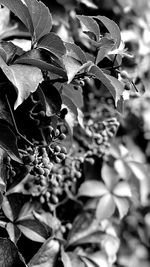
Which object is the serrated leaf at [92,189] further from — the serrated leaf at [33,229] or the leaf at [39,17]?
the leaf at [39,17]

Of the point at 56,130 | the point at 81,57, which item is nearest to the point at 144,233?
the point at 56,130

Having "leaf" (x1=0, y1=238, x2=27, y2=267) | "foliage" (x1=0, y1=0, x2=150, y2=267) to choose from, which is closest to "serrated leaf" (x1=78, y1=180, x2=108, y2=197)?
"foliage" (x1=0, y1=0, x2=150, y2=267)

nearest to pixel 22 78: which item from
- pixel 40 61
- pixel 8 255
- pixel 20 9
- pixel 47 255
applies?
pixel 40 61

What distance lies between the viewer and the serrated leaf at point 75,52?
37.3 inches

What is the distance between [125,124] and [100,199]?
1.68 ft

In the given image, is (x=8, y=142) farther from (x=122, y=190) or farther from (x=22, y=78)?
(x=122, y=190)

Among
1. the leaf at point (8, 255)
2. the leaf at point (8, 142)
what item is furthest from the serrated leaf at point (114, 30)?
the leaf at point (8, 255)

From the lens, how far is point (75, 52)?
0.95 m

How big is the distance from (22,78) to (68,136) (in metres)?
0.36

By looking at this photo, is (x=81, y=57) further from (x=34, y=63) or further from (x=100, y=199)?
(x=100, y=199)

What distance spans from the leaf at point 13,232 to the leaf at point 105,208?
48 cm

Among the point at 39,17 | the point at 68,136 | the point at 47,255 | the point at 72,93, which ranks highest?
the point at 39,17

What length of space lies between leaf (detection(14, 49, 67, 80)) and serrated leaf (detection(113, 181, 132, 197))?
78 cm

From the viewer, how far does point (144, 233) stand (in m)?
2.26
